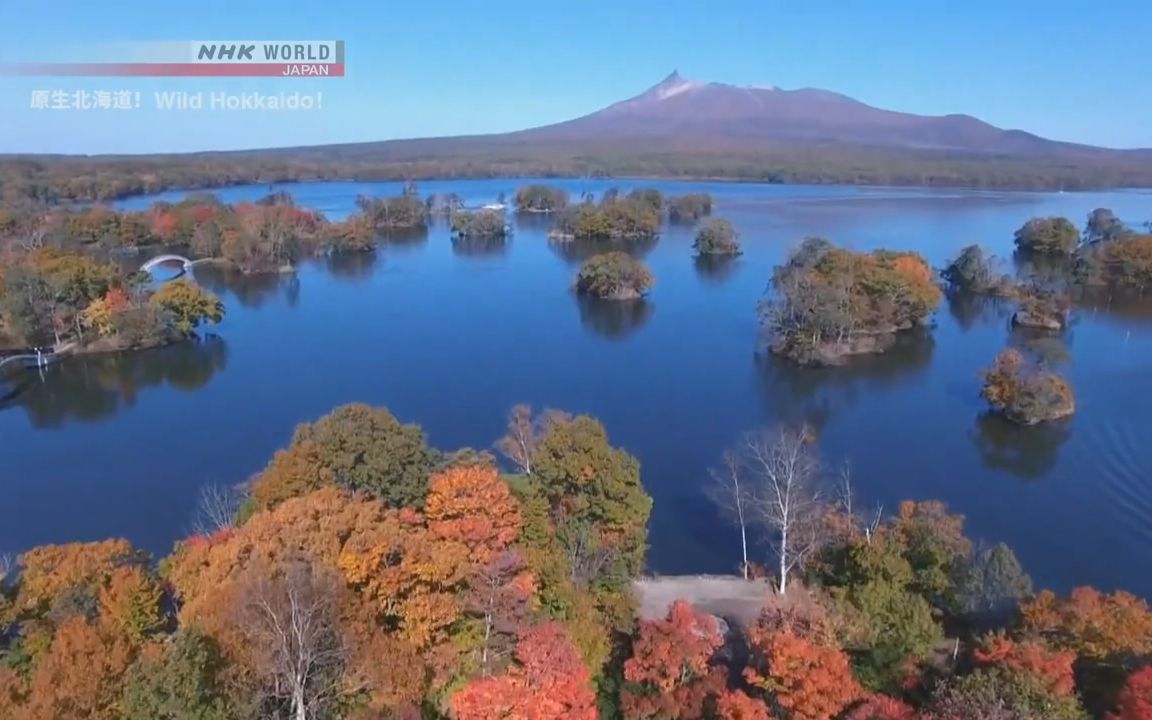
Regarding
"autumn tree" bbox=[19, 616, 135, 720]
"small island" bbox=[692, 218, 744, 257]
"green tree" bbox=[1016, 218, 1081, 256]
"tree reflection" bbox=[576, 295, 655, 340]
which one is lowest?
"tree reflection" bbox=[576, 295, 655, 340]

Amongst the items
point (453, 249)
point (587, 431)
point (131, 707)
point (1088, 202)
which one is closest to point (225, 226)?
point (453, 249)

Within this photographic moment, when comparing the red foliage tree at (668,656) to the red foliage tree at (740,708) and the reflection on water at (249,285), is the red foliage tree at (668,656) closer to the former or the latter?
the red foliage tree at (740,708)

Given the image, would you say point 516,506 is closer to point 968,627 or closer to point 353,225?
point 968,627

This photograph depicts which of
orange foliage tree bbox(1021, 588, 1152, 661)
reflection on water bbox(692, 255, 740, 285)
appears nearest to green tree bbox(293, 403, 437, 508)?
orange foliage tree bbox(1021, 588, 1152, 661)

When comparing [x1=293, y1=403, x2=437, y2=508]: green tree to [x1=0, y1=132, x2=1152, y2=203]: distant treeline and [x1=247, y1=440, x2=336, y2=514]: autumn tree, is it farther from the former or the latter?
[x1=0, y1=132, x2=1152, y2=203]: distant treeline

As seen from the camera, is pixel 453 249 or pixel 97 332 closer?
pixel 97 332

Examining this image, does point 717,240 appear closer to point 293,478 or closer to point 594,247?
point 594,247
